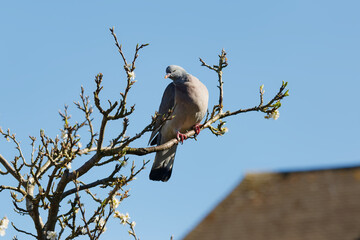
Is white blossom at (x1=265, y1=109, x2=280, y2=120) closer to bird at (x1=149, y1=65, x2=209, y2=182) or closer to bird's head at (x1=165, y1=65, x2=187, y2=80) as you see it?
bird at (x1=149, y1=65, x2=209, y2=182)

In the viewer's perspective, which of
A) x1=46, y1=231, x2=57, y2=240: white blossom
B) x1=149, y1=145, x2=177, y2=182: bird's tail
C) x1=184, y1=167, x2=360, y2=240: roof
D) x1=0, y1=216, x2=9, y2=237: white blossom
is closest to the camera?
x1=184, y1=167, x2=360, y2=240: roof

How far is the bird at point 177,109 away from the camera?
7504 mm

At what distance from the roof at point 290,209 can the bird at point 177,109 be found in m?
4.84

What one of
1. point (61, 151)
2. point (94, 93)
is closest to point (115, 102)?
point (94, 93)

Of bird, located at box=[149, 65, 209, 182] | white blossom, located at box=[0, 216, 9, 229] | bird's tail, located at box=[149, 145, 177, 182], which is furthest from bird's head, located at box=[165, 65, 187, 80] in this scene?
white blossom, located at box=[0, 216, 9, 229]

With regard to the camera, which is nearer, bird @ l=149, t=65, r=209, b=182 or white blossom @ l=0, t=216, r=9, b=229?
white blossom @ l=0, t=216, r=9, b=229

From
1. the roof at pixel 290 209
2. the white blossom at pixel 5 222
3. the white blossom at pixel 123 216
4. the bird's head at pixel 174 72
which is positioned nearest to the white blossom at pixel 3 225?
the white blossom at pixel 5 222

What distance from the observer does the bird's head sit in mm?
7945

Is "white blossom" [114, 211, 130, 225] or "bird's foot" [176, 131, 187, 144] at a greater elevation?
"bird's foot" [176, 131, 187, 144]

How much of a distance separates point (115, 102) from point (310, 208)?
3.02 meters

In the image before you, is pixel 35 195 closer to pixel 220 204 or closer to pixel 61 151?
pixel 61 151

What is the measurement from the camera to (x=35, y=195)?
5676 mm

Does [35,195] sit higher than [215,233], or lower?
higher

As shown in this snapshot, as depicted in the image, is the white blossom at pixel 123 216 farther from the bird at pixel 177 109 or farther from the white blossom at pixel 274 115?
the white blossom at pixel 274 115
